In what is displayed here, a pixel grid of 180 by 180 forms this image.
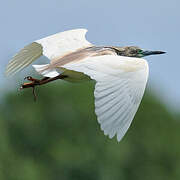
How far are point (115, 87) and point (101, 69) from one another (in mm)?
338

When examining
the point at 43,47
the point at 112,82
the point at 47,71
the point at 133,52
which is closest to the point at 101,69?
the point at 112,82

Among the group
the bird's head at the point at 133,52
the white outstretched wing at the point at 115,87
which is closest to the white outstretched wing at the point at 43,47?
the bird's head at the point at 133,52

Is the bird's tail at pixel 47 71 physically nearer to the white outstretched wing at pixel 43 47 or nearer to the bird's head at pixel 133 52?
the white outstretched wing at pixel 43 47

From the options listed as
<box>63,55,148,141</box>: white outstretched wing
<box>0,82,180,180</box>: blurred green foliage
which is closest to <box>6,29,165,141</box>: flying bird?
<box>63,55,148,141</box>: white outstretched wing

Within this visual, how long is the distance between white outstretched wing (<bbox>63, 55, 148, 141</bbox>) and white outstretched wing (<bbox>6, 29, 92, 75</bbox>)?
1.34 meters

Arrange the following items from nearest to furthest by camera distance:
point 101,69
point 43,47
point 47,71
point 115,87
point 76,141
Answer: point 115,87, point 101,69, point 47,71, point 43,47, point 76,141

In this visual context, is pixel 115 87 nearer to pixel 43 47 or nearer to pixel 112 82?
pixel 112 82

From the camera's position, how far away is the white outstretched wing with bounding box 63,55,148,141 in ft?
33.6

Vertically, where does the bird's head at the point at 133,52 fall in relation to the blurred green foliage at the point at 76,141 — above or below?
above

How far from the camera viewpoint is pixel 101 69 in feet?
35.5

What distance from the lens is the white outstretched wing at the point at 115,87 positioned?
10.2 metres

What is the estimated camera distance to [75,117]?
31219 millimetres

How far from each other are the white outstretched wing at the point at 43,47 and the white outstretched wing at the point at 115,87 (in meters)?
1.34

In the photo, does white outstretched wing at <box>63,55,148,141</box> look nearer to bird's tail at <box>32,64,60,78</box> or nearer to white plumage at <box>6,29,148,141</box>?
white plumage at <box>6,29,148,141</box>
